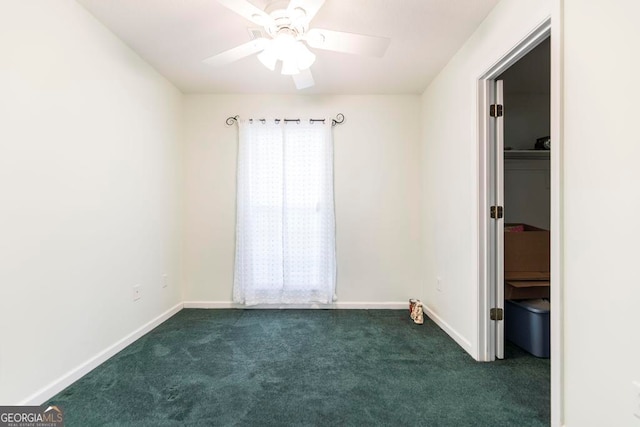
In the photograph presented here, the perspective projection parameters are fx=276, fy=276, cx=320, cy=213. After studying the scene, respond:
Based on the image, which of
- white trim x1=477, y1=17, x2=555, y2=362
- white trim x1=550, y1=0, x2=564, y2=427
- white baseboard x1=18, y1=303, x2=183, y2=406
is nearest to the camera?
white trim x1=550, y1=0, x2=564, y2=427

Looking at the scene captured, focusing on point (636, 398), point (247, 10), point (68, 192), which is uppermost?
point (247, 10)

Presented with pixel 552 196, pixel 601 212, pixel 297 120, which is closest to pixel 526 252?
pixel 552 196

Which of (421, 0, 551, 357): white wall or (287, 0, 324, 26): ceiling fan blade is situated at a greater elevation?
(287, 0, 324, 26): ceiling fan blade

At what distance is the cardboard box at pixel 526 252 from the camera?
7.27 feet

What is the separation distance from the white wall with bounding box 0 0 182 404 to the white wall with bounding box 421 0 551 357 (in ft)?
8.64

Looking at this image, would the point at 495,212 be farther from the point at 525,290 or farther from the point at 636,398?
the point at 636,398

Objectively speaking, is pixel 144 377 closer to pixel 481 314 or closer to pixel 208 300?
pixel 208 300

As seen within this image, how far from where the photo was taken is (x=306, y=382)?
1.71 metres

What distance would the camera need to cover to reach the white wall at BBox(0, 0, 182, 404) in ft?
4.50

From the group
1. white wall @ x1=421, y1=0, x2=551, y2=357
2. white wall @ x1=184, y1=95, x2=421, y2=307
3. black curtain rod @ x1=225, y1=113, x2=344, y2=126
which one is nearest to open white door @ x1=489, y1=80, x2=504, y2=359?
white wall @ x1=421, y1=0, x2=551, y2=357

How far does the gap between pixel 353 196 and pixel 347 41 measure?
1.69 metres

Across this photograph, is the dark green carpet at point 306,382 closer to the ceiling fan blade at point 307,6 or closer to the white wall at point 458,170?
the white wall at point 458,170

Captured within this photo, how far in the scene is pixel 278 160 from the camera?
3033 millimetres

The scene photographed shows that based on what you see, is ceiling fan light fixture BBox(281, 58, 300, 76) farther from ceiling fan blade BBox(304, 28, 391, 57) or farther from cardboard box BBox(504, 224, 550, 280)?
cardboard box BBox(504, 224, 550, 280)
